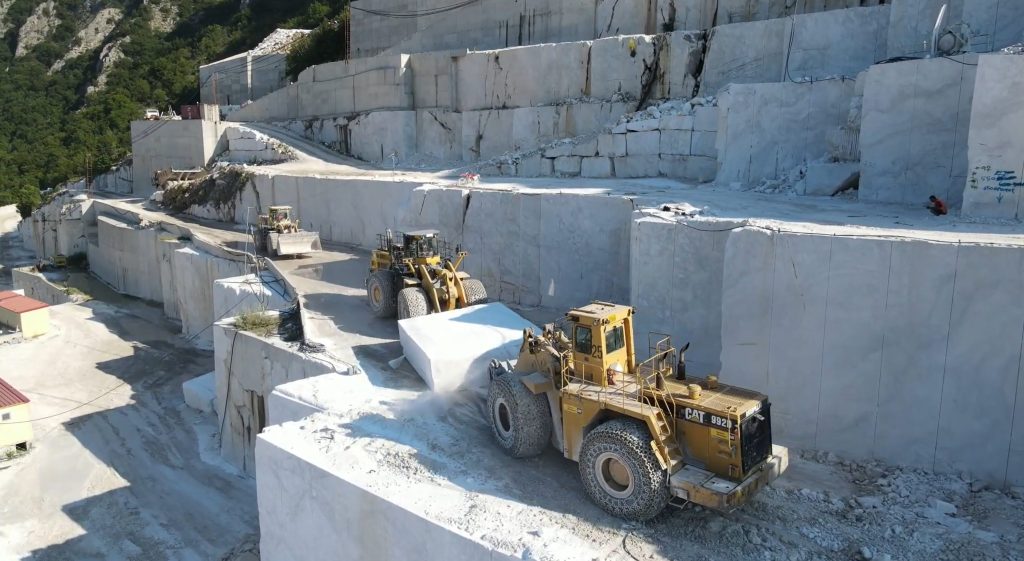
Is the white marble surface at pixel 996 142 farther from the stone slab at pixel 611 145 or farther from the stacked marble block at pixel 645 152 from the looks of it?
the stone slab at pixel 611 145

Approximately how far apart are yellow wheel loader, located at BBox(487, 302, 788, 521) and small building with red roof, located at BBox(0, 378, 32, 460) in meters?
12.5

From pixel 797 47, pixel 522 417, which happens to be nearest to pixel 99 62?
pixel 797 47

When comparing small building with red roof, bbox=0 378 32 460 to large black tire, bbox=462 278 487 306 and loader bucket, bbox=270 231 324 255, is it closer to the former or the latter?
loader bucket, bbox=270 231 324 255

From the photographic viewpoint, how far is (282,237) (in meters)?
20.1

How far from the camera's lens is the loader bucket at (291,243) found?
20000mm

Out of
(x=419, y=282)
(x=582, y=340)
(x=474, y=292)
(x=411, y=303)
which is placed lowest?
(x=411, y=303)

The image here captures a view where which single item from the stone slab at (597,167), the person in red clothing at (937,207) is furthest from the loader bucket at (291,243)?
the person in red clothing at (937,207)

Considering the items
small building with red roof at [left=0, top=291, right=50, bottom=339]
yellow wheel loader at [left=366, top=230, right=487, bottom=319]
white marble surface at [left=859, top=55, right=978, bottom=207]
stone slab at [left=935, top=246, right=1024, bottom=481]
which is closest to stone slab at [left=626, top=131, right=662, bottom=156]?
white marble surface at [left=859, top=55, right=978, bottom=207]

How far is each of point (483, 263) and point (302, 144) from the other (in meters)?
18.0

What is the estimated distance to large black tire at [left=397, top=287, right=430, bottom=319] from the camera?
12.7 m

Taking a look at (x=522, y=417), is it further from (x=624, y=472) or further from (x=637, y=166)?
(x=637, y=166)

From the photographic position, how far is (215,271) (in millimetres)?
21312

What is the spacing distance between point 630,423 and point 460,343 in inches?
157

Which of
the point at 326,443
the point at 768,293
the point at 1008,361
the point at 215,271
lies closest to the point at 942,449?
the point at 1008,361
